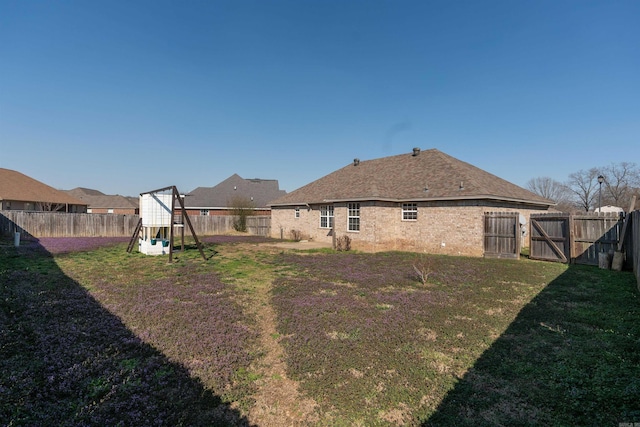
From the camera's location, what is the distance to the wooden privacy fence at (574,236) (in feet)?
40.9

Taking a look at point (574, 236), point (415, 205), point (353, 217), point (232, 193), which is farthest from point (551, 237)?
point (232, 193)

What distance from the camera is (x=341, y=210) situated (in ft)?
64.5

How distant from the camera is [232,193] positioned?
3884cm

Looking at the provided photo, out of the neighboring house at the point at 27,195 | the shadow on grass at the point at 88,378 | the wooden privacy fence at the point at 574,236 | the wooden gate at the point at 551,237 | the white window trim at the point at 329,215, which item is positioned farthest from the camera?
the neighboring house at the point at 27,195

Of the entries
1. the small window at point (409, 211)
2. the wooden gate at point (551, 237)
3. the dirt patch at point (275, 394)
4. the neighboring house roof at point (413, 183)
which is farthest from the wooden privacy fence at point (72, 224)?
the dirt patch at point (275, 394)

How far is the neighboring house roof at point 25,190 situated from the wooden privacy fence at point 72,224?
7943mm

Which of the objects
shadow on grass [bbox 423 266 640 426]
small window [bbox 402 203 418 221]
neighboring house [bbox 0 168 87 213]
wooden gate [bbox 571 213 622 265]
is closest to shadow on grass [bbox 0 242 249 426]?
shadow on grass [bbox 423 266 640 426]

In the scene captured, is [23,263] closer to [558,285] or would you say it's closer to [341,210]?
[341,210]

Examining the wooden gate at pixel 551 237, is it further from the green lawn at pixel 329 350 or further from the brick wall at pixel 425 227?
the green lawn at pixel 329 350

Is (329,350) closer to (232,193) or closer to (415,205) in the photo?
(415,205)

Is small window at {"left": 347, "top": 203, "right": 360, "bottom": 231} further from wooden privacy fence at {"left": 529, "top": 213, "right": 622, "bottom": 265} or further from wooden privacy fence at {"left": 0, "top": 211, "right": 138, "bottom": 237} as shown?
wooden privacy fence at {"left": 0, "top": 211, "right": 138, "bottom": 237}

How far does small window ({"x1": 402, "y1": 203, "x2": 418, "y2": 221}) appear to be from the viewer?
59.1 ft

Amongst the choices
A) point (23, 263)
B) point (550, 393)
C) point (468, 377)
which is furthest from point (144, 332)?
point (23, 263)

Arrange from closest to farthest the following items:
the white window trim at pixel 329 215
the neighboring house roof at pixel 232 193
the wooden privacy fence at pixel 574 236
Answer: the wooden privacy fence at pixel 574 236
the white window trim at pixel 329 215
the neighboring house roof at pixel 232 193
